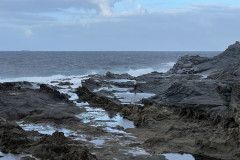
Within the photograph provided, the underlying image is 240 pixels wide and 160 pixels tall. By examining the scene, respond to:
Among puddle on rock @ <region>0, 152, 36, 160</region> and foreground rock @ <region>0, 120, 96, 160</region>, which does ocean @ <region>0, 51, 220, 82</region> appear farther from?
puddle on rock @ <region>0, 152, 36, 160</region>

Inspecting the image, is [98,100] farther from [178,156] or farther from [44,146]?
[178,156]

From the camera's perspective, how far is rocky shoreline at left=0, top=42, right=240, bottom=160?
1064 cm

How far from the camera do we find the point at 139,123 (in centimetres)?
1557

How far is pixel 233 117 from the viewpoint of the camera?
494 inches

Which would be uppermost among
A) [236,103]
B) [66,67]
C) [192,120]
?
[236,103]

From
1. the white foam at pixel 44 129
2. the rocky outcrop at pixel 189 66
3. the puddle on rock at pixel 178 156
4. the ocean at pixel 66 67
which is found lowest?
the ocean at pixel 66 67

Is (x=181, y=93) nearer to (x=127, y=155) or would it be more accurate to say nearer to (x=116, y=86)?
(x=127, y=155)

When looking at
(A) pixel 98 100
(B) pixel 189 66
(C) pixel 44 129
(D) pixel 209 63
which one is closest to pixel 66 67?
(B) pixel 189 66

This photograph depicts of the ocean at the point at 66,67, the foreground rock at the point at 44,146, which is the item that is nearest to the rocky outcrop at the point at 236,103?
the foreground rock at the point at 44,146

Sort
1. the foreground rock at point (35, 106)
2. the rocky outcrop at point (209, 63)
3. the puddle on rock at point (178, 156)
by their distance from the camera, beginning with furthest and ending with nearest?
the rocky outcrop at point (209, 63)
the foreground rock at point (35, 106)
the puddle on rock at point (178, 156)

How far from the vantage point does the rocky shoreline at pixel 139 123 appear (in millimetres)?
10641

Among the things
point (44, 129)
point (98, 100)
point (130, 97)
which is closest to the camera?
point (44, 129)

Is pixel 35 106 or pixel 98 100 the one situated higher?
pixel 35 106

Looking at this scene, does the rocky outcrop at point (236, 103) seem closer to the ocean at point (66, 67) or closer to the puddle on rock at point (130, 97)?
the puddle on rock at point (130, 97)
